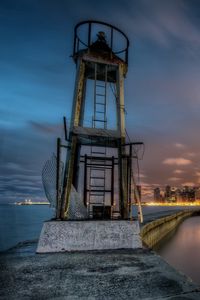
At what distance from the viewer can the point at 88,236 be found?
885 centimetres

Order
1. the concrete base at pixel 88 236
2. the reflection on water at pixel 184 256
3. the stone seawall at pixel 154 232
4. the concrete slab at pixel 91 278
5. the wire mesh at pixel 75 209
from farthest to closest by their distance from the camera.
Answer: the stone seawall at pixel 154 232
the reflection on water at pixel 184 256
the wire mesh at pixel 75 209
the concrete base at pixel 88 236
the concrete slab at pixel 91 278

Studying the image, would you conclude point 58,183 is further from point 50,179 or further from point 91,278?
point 91,278

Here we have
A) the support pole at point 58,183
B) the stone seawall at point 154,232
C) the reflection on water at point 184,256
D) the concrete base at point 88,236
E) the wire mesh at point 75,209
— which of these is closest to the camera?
the concrete base at point 88,236

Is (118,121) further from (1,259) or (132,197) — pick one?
(1,259)

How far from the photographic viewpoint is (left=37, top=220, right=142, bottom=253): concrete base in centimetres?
846

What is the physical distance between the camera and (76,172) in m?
11.4

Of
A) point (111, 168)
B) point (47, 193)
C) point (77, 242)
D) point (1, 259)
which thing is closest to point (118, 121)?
point (111, 168)

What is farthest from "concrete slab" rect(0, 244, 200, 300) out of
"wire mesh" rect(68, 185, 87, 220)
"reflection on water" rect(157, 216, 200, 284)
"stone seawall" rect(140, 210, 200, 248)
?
"reflection on water" rect(157, 216, 200, 284)

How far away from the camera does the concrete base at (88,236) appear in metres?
8.46

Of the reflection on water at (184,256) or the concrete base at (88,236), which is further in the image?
the reflection on water at (184,256)

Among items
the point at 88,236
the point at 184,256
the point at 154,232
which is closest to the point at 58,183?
the point at 88,236

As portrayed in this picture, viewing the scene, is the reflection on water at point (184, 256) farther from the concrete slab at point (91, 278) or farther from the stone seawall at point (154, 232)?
the concrete slab at point (91, 278)

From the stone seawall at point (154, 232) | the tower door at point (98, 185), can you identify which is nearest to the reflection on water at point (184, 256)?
the stone seawall at point (154, 232)

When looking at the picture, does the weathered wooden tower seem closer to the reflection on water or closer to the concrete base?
the concrete base
